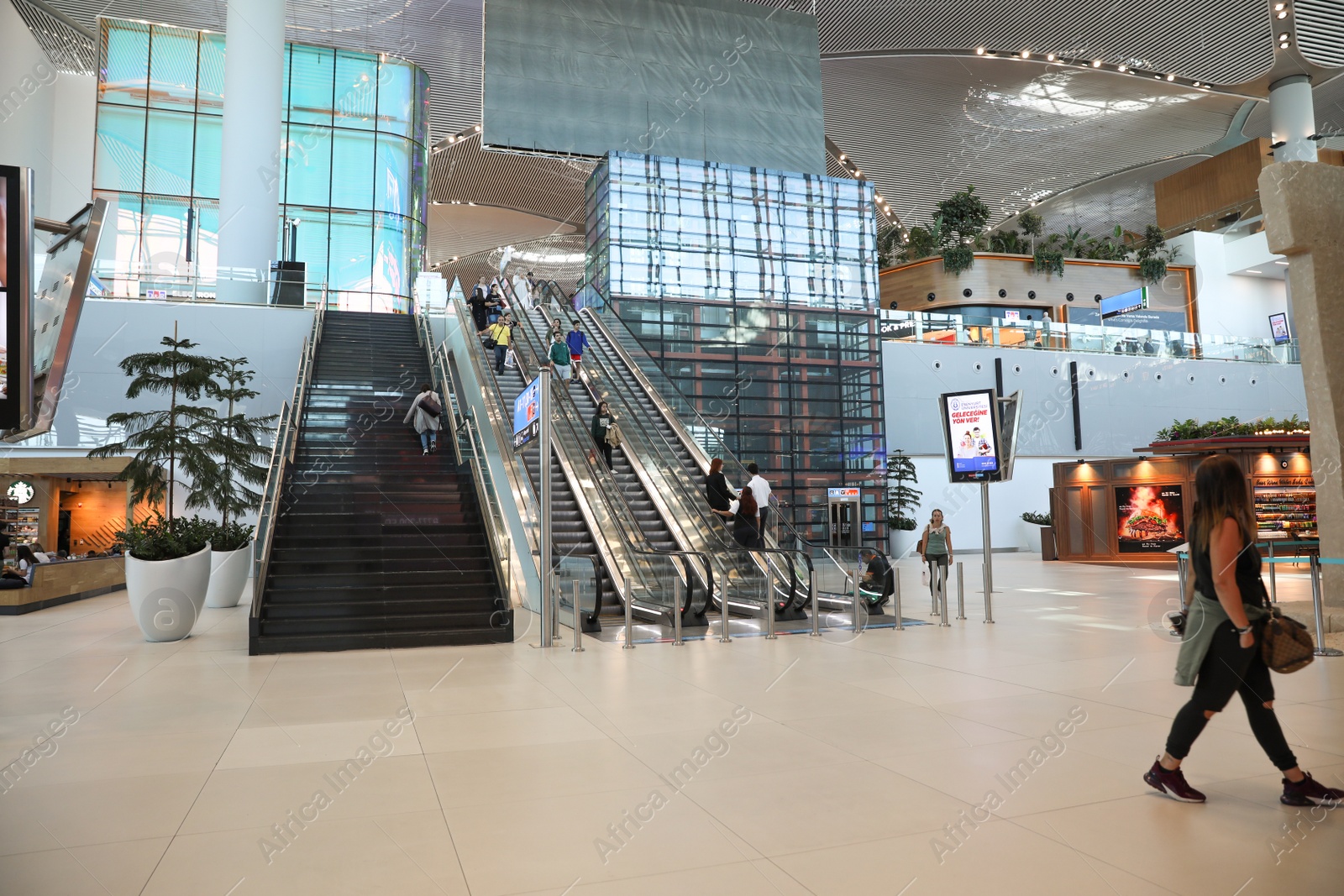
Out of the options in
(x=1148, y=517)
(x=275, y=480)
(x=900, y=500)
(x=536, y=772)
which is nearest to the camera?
(x=536, y=772)

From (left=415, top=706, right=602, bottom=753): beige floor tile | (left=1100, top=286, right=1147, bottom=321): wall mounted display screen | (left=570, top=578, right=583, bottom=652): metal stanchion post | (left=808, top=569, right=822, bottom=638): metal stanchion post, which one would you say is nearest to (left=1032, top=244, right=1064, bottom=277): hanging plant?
(left=1100, top=286, right=1147, bottom=321): wall mounted display screen

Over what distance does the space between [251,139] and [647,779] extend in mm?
21187

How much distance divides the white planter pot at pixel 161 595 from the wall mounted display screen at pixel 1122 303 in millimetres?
30338

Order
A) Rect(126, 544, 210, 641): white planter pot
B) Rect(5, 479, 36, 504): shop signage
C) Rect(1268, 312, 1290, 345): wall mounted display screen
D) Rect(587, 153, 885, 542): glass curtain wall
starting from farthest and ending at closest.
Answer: Rect(1268, 312, 1290, 345): wall mounted display screen < Rect(587, 153, 885, 542): glass curtain wall < Rect(5, 479, 36, 504): shop signage < Rect(126, 544, 210, 641): white planter pot

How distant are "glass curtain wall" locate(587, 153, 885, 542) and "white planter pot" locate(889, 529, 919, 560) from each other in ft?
3.51

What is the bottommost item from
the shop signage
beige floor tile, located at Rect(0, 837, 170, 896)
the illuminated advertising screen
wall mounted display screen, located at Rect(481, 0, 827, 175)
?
beige floor tile, located at Rect(0, 837, 170, 896)

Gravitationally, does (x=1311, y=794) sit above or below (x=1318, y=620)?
below

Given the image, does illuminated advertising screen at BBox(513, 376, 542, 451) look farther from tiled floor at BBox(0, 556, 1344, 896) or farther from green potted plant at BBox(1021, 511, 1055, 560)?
green potted plant at BBox(1021, 511, 1055, 560)

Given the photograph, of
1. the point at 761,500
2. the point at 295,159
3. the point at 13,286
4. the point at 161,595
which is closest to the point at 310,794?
the point at 13,286

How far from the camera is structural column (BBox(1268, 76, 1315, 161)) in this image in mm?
28734

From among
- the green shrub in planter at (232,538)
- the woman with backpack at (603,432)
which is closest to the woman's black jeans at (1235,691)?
the woman with backpack at (603,432)

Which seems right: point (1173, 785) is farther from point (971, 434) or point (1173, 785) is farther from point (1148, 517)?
point (1148, 517)

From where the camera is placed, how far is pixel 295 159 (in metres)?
26.8

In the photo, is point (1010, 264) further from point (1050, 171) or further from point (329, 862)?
point (329, 862)
